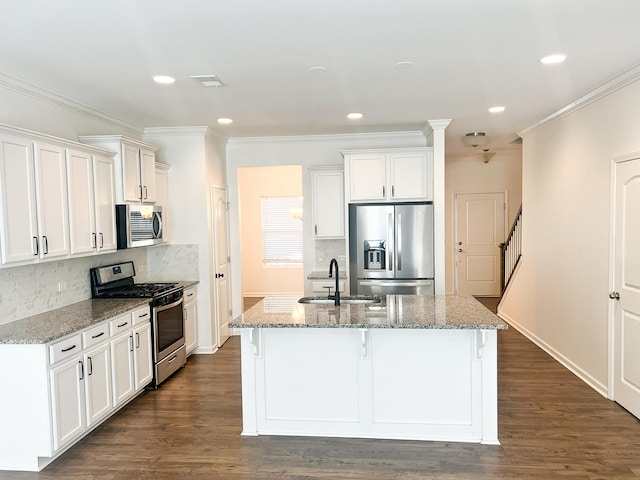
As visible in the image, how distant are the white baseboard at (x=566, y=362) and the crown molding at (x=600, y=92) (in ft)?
8.28

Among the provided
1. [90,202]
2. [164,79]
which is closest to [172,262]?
[90,202]

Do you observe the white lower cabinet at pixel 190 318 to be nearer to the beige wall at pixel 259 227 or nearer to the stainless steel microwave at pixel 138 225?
the stainless steel microwave at pixel 138 225

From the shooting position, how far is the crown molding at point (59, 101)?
3416 mm

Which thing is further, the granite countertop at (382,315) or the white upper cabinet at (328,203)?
the white upper cabinet at (328,203)

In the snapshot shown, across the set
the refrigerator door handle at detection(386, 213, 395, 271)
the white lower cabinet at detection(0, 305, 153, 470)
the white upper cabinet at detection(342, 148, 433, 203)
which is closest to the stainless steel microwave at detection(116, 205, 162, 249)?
the white lower cabinet at detection(0, 305, 153, 470)

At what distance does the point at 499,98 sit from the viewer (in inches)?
169

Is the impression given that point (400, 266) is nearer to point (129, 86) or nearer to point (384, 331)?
point (384, 331)

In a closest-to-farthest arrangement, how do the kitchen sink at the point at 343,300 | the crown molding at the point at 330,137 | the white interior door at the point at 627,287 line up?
the white interior door at the point at 627,287
the kitchen sink at the point at 343,300
the crown molding at the point at 330,137

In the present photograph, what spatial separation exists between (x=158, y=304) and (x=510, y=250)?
6.21m

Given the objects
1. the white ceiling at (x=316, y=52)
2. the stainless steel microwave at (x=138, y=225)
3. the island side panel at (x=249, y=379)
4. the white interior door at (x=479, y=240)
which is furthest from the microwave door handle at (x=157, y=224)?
the white interior door at (x=479, y=240)

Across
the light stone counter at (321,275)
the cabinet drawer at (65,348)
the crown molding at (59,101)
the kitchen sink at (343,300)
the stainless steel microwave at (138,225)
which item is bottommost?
the cabinet drawer at (65,348)

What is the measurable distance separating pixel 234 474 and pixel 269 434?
1.78ft

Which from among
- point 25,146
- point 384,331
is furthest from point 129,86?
point 384,331

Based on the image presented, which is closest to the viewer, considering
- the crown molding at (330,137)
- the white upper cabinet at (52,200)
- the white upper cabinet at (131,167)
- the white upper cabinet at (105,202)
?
the white upper cabinet at (52,200)
